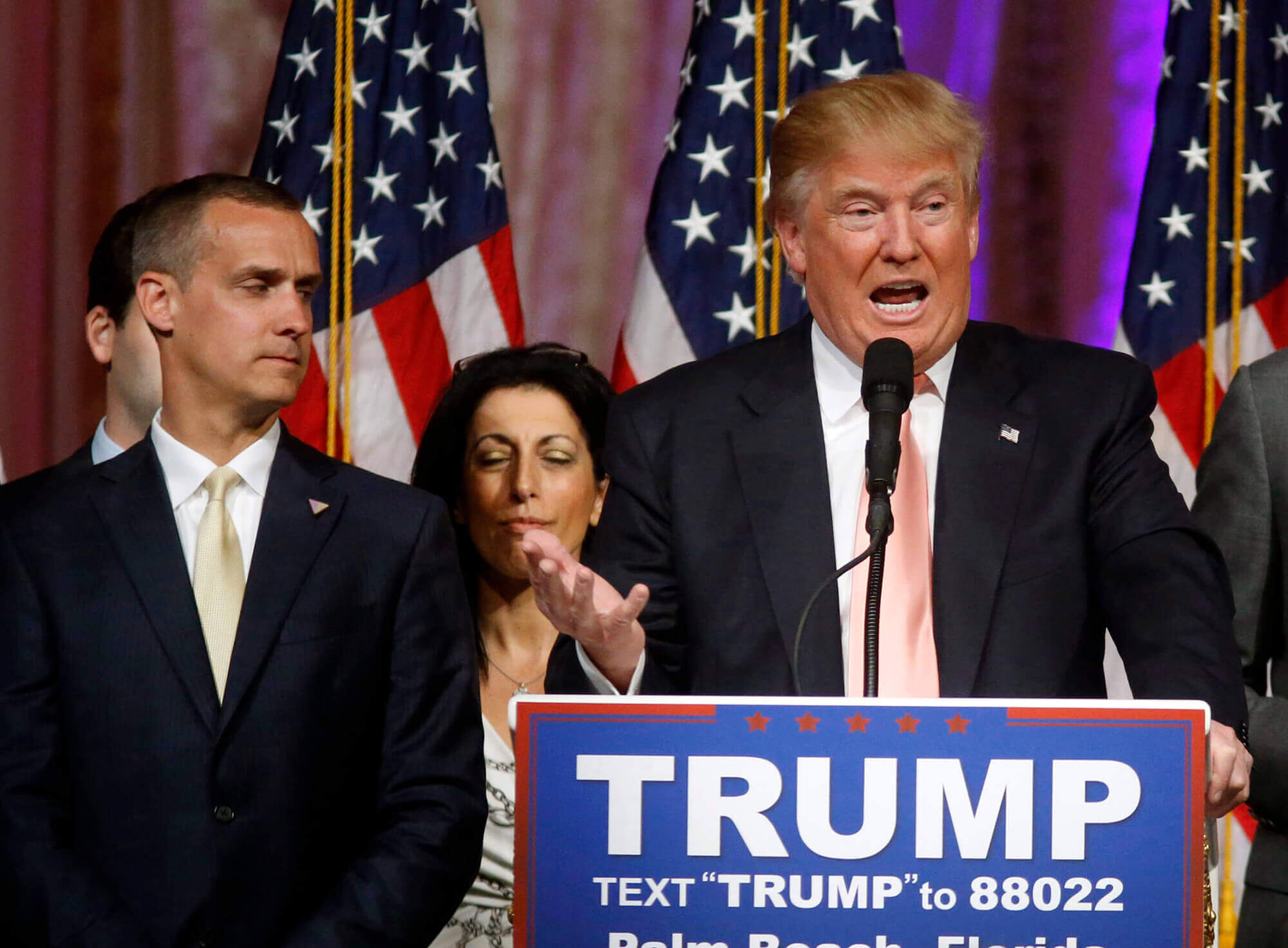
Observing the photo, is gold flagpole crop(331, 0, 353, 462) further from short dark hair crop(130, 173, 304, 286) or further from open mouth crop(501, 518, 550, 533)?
short dark hair crop(130, 173, 304, 286)

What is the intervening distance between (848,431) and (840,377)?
83 millimetres

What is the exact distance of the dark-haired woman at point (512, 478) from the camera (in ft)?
9.93

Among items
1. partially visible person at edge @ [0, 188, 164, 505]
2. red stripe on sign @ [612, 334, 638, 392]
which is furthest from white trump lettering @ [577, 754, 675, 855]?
red stripe on sign @ [612, 334, 638, 392]

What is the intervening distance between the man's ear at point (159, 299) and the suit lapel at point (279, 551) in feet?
0.76

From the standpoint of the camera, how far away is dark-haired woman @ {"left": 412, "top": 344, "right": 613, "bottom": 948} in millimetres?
3027

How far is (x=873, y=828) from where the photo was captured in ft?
4.71

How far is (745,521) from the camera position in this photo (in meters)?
1.99

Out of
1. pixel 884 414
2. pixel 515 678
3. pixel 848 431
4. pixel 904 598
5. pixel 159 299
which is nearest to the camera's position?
pixel 884 414

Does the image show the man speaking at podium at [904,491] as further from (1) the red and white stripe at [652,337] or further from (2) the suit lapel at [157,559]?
(1) the red and white stripe at [652,337]

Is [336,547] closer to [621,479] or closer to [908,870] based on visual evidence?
[621,479]

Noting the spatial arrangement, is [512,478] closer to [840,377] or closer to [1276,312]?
[840,377]

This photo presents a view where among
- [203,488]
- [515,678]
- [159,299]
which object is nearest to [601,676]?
[203,488]

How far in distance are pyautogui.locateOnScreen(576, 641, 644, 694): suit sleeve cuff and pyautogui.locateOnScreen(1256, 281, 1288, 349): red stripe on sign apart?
7.49 ft

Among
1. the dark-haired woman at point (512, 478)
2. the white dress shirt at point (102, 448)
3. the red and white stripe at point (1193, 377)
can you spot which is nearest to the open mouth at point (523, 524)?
the dark-haired woman at point (512, 478)
